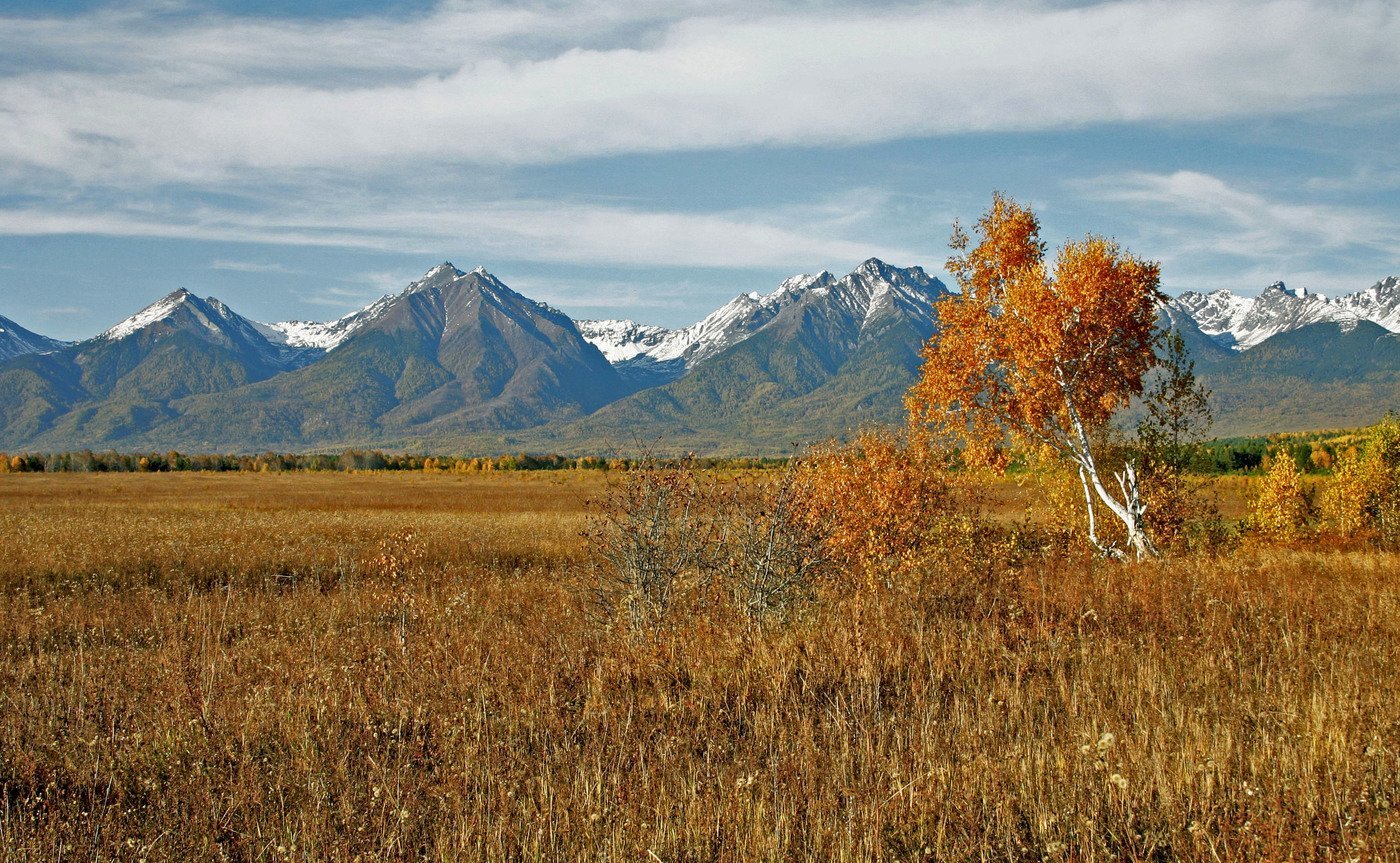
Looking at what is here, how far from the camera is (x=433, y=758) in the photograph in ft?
Answer: 23.0

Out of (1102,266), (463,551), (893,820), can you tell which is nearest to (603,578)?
(893,820)

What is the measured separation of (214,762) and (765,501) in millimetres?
8315

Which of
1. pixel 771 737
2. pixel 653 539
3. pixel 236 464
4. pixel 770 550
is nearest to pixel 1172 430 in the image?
pixel 770 550

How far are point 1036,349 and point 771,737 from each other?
49.9 ft

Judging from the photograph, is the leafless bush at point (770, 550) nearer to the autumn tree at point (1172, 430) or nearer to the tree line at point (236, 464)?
the autumn tree at point (1172, 430)

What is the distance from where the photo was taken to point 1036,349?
1983 centimetres

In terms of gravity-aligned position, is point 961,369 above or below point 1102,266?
below

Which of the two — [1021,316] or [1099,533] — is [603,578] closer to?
[1021,316]

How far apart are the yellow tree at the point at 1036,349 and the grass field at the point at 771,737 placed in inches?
298

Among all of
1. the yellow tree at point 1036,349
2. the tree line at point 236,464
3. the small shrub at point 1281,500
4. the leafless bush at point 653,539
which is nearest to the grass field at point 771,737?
the leafless bush at point 653,539

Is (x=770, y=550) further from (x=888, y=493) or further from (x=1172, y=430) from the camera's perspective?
(x=1172, y=430)

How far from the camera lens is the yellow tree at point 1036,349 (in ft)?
64.1

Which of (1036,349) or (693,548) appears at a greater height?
(1036,349)

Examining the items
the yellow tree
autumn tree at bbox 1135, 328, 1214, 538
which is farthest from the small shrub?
the yellow tree
